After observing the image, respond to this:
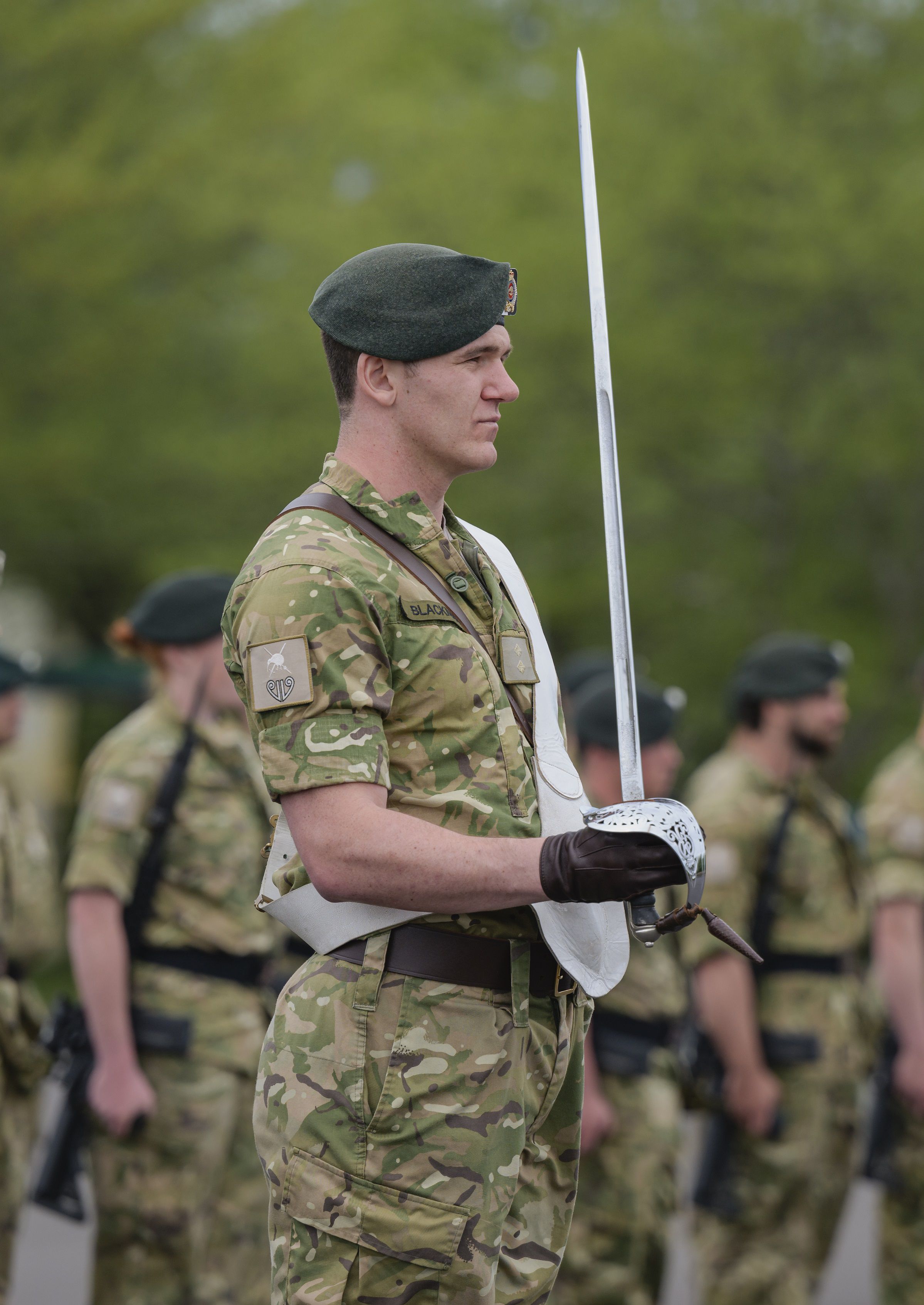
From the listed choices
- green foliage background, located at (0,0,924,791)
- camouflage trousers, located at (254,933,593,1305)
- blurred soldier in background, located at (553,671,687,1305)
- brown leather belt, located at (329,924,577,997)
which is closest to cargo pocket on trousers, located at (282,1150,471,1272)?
camouflage trousers, located at (254,933,593,1305)

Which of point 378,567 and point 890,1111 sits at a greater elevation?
point 378,567

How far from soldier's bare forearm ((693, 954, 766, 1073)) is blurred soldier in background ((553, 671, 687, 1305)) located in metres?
0.15

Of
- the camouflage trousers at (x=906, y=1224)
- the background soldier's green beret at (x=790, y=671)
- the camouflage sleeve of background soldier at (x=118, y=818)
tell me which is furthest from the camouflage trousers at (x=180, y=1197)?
the background soldier's green beret at (x=790, y=671)

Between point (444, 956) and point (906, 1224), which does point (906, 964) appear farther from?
point (444, 956)

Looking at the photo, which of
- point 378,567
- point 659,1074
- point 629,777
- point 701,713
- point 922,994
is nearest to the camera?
point 629,777

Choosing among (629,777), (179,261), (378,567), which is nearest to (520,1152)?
(629,777)

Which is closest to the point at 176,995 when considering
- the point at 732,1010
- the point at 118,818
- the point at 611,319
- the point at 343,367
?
the point at 118,818

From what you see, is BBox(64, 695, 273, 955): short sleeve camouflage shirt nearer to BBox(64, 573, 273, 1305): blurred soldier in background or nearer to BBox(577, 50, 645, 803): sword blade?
BBox(64, 573, 273, 1305): blurred soldier in background

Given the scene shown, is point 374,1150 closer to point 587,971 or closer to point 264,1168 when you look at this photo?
point 264,1168

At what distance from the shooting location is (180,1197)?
526cm

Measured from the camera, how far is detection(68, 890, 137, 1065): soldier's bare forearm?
5.23m

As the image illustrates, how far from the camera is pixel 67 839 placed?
17.1 m

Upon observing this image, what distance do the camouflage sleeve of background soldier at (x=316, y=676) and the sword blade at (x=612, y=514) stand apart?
357mm

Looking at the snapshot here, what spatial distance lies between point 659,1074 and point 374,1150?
3264 mm
